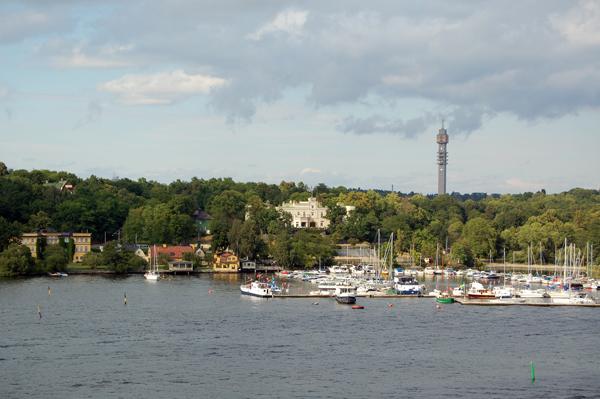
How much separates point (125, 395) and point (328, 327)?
18214mm

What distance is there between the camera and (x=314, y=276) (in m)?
83.2

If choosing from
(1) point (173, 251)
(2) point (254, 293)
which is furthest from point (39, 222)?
(2) point (254, 293)

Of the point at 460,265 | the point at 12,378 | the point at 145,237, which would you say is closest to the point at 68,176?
the point at 145,237

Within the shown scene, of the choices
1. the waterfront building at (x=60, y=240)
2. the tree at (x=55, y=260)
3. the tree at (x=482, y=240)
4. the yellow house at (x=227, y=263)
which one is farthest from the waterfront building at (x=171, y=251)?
the tree at (x=482, y=240)

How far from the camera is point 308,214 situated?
13462 cm

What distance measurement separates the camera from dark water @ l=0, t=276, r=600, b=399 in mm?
35406

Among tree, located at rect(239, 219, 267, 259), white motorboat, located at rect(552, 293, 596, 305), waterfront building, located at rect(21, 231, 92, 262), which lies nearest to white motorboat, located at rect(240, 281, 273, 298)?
white motorboat, located at rect(552, 293, 596, 305)

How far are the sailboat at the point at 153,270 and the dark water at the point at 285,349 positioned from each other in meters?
15.1

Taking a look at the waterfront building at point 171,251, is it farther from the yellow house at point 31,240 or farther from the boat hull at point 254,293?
the boat hull at point 254,293

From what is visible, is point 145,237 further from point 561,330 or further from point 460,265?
point 561,330

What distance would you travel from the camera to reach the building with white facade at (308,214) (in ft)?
436

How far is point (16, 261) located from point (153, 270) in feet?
42.1

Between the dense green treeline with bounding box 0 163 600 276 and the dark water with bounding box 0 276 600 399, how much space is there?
3302 centimetres

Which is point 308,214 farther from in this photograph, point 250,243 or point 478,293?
point 478,293
